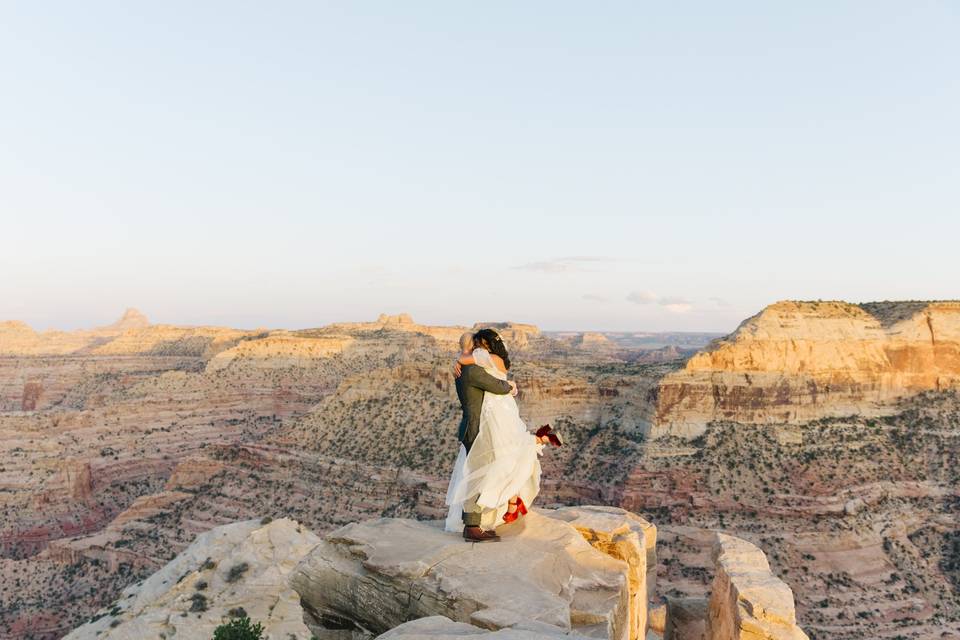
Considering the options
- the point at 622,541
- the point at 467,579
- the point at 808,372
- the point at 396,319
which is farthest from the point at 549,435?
the point at 396,319

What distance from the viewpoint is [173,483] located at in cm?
5241

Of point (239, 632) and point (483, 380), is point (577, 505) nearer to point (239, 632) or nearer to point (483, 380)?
point (239, 632)

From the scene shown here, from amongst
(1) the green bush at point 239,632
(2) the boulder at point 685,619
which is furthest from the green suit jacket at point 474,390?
(1) the green bush at point 239,632

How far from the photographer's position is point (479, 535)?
30.9ft

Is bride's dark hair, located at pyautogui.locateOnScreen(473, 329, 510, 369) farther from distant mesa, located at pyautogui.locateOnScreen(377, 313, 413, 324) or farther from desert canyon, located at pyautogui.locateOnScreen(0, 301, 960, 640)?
distant mesa, located at pyautogui.locateOnScreen(377, 313, 413, 324)

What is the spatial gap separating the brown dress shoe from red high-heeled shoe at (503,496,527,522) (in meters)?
0.52

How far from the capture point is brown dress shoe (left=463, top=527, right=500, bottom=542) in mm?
9422

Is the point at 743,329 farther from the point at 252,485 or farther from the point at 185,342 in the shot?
the point at 185,342

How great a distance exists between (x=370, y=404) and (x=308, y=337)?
44217mm

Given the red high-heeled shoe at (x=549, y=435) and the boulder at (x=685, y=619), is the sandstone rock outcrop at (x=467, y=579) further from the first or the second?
the boulder at (x=685, y=619)

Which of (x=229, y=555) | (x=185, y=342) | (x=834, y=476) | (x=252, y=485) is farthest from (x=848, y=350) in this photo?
(x=185, y=342)

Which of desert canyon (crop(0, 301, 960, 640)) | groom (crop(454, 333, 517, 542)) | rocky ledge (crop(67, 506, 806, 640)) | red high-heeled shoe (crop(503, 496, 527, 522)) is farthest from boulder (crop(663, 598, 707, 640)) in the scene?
groom (crop(454, 333, 517, 542))

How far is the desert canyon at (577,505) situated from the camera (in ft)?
30.7

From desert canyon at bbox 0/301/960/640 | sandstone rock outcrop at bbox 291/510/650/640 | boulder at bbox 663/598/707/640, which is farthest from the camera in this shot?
boulder at bbox 663/598/707/640
